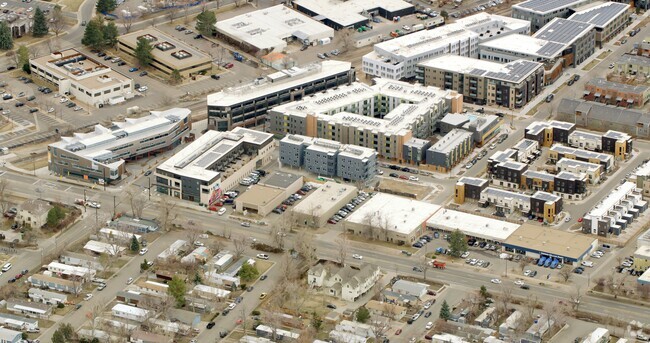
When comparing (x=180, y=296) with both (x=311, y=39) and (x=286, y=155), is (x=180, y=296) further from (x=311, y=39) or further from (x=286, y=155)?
(x=311, y=39)

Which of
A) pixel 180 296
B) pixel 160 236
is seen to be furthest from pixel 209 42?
pixel 180 296

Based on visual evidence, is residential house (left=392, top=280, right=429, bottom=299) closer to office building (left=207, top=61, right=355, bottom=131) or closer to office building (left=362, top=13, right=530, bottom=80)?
office building (left=207, top=61, right=355, bottom=131)

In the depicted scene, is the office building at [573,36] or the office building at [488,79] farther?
the office building at [573,36]

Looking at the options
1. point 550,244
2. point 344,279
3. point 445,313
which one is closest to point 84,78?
point 344,279

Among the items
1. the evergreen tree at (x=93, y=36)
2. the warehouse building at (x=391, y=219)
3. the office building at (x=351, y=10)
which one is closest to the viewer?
the warehouse building at (x=391, y=219)

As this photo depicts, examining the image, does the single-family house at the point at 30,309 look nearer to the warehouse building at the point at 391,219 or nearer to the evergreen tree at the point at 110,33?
the warehouse building at the point at 391,219

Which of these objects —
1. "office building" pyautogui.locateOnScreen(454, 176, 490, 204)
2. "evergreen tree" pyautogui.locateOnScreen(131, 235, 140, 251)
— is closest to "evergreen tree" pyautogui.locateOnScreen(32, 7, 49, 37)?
"evergreen tree" pyautogui.locateOnScreen(131, 235, 140, 251)

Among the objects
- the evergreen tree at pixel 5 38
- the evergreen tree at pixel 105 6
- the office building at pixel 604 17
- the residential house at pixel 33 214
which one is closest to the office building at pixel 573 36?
the office building at pixel 604 17
